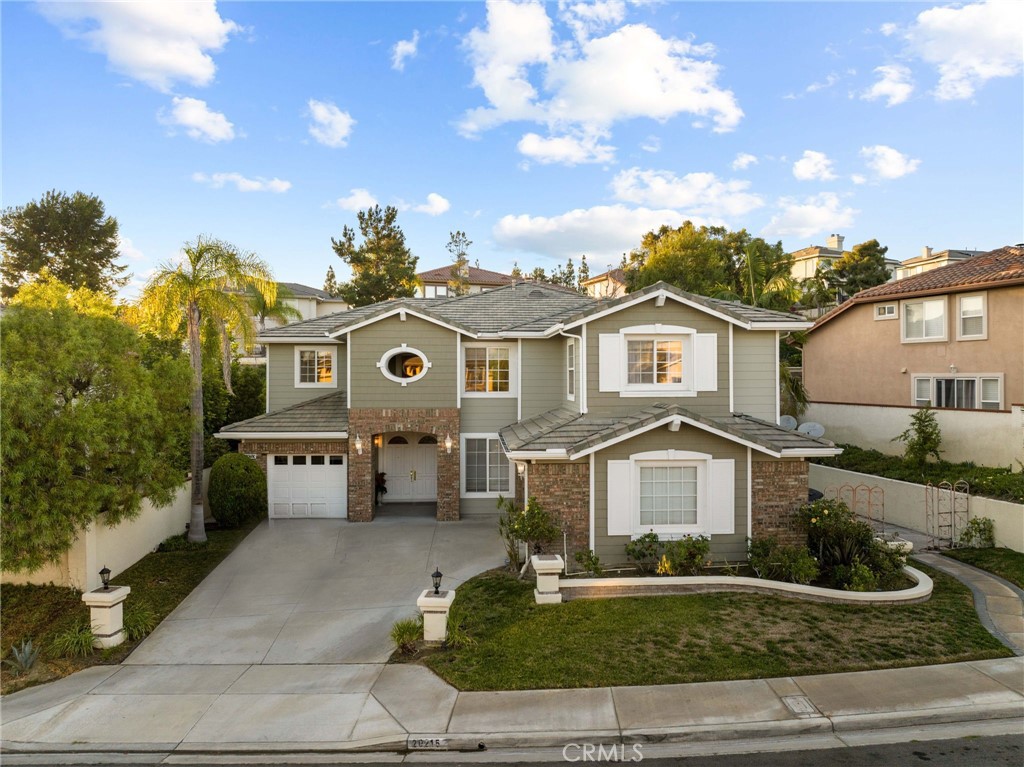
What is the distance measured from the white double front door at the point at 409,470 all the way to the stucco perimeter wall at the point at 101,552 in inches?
267

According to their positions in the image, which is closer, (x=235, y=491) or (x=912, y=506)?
(x=235, y=491)

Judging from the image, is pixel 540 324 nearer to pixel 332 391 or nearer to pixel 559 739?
pixel 332 391

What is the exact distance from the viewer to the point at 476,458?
18562mm

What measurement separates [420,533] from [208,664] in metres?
7.28

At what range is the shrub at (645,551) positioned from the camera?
40.6ft

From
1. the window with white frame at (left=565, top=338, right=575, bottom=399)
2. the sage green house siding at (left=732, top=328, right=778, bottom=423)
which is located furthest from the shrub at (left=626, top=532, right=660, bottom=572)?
the window with white frame at (left=565, top=338, right=575, bottom=399)

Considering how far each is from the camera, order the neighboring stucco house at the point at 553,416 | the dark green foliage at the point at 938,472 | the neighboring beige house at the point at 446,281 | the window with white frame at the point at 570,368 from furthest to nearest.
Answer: the neighboring beige house at the point at 446,281 → the window with white frame at the point at 570,368 → the dark green foliage at the point at 938,472 → the neighboring stucco house at the point at 553,416

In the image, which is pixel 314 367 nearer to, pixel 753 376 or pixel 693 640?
pixel 753 376

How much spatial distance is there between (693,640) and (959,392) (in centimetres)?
1705

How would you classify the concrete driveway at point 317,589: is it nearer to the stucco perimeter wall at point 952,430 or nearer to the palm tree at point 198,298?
the palm tree at point 198,298

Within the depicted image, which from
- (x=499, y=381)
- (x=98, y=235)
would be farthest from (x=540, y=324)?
(x=98, y=235)

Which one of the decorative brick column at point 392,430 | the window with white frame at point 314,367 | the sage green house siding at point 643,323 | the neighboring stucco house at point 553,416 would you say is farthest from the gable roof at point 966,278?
the window with white frame at point 314,367

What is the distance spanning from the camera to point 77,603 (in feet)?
38.1

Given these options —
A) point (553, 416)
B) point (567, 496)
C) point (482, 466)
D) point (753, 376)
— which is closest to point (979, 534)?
point (753, 376)
